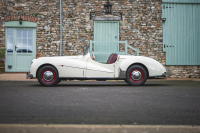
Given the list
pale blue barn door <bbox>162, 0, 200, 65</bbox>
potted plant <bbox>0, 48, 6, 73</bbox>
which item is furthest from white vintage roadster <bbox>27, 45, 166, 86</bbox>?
pale blue barn door <bbox>162, 0, 200, 65</bbox>

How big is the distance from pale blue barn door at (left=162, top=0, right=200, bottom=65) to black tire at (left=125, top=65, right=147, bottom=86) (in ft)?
21.0

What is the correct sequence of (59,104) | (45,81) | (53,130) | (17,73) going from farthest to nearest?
(17,73)
(45,81)
(59,104)
(53,130)

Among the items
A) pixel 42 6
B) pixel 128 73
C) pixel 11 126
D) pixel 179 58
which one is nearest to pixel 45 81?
pixel 128 73

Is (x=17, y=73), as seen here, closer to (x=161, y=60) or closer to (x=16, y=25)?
(x=16, y=25)

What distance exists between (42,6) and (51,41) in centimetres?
184

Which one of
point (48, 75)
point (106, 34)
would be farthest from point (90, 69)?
point (106, 34)

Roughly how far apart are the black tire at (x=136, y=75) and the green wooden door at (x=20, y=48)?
7.27 m

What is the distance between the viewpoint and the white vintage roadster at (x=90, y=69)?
9.20m

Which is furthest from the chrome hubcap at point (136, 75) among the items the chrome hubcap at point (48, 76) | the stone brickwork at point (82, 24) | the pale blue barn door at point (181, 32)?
the pale blue barn door at point (181, 32)

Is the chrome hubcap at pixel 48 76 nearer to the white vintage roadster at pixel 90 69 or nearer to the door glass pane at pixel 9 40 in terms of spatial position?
the white vintage roadster at pixel 90 69

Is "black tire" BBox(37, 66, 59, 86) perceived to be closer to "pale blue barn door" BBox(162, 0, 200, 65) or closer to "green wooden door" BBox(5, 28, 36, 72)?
"green wooden door" BBox(5, 28, 36, 72)

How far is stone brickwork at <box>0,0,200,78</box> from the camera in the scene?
598 inches

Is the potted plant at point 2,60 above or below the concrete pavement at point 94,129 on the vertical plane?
above

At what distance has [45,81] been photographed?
9258 mm
